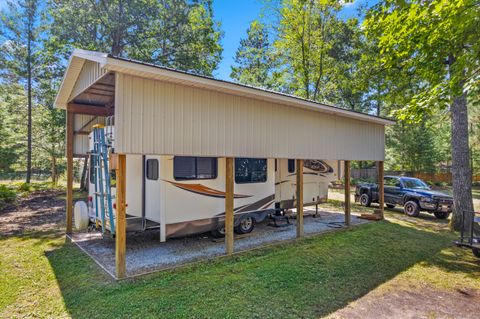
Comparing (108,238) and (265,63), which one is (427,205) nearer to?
(108,238)

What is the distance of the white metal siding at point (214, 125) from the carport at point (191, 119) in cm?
2

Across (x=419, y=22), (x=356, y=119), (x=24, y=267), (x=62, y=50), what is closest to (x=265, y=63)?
(x=62, y=50)

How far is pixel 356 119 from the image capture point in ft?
31.1

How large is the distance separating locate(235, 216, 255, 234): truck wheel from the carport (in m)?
1.41

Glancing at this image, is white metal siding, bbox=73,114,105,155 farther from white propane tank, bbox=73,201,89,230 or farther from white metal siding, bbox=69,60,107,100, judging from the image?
white propane tank, bbox=73,201,89,230

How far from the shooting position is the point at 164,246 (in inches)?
270

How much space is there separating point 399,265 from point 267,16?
60.4 ft

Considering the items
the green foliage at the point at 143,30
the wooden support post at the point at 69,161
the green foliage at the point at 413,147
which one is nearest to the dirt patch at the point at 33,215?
the wooden support post at the point at 69,161

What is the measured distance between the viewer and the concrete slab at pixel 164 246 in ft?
18.6

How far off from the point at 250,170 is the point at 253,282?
3.83m

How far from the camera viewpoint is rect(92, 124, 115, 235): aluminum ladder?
223 inches

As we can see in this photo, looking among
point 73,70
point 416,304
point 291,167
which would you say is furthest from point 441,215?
point 73,70

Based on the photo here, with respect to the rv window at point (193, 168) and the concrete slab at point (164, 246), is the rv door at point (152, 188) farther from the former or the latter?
the concrete slab at point (164, 246)

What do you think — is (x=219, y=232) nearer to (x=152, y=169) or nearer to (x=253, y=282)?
(x=152, y=169)
